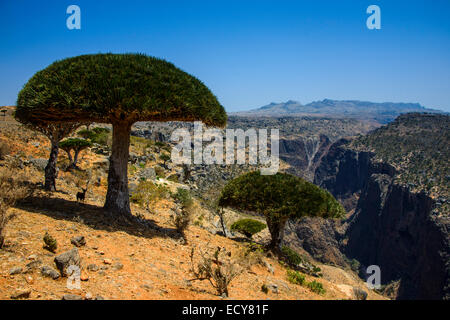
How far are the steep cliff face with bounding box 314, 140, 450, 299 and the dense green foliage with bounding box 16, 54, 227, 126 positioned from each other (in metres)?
73.4

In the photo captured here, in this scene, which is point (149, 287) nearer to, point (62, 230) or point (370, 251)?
point (62, 230)

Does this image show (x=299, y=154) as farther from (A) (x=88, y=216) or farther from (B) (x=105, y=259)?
(B) (x=105, y=259)

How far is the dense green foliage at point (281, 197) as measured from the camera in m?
13.9

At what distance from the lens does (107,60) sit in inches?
365

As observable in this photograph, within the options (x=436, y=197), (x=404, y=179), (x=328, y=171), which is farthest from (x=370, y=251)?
(x=328, y=171)

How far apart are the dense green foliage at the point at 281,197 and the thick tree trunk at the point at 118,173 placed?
20.9 ft

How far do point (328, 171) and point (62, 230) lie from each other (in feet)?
582

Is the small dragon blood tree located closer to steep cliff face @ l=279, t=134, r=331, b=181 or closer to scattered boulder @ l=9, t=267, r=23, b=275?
scattered boulder @ l=9, t=267, r=23, b=275

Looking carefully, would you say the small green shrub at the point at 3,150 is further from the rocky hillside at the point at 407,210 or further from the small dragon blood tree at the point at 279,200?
the rocky hillside at the point at 407,210

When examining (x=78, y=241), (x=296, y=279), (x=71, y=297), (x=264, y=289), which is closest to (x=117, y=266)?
(x=78, y=241)

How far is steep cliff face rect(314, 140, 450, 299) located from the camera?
226ft

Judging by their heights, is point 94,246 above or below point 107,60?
below
